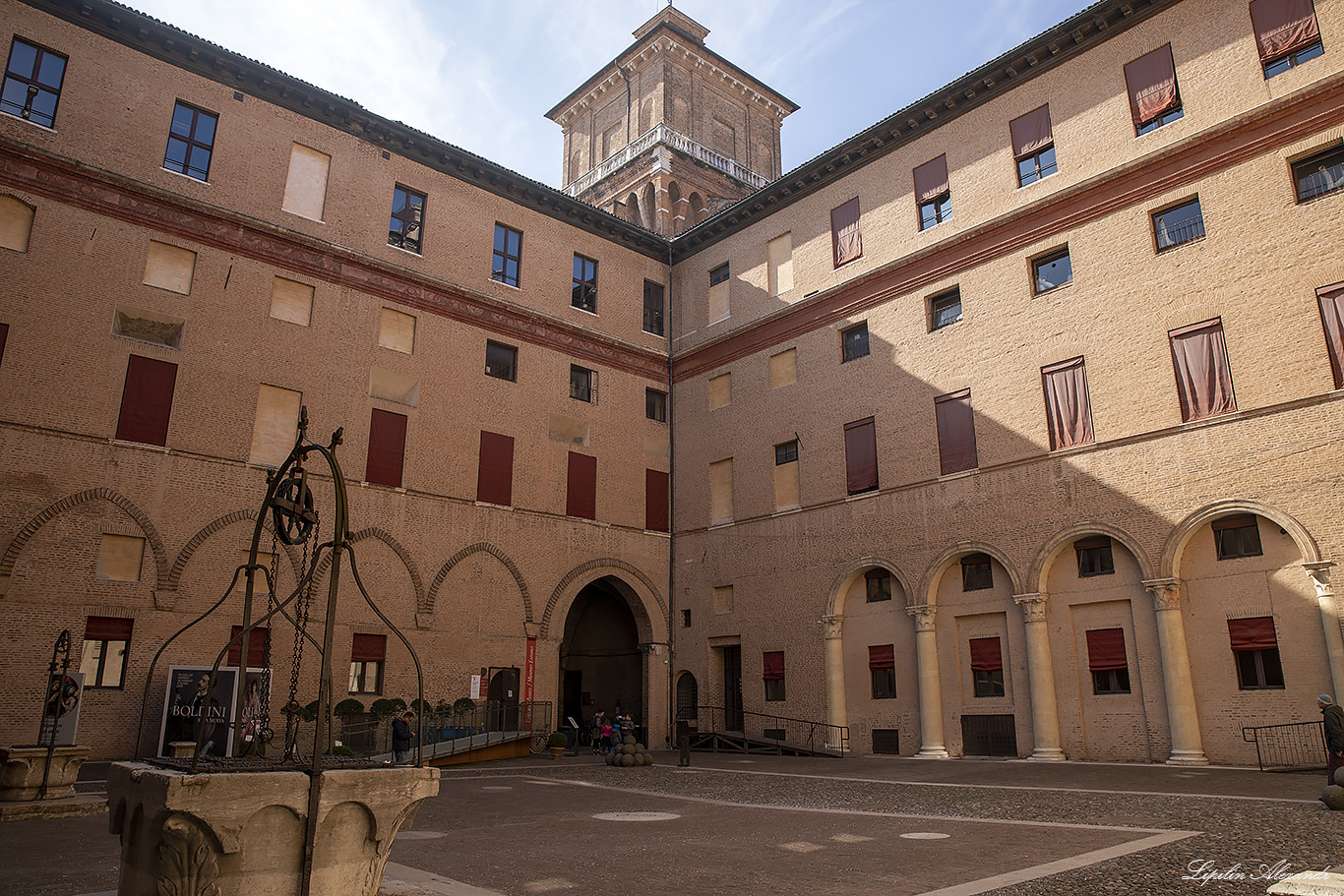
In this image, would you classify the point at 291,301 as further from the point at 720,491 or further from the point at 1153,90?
the point at 1153,90

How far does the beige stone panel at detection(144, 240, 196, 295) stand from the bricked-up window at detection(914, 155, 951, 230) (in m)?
18.9

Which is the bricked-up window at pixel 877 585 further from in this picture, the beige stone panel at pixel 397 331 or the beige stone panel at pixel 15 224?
the beige stone panel at pixel 15 224

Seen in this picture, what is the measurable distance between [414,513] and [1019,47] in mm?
19596

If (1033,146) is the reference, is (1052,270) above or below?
below

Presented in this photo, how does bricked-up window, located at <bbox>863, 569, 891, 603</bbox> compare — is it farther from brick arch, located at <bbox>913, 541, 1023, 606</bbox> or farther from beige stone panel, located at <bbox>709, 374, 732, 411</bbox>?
beige stone panel, located at <bbox>709, 374, 732, 411</bbox>

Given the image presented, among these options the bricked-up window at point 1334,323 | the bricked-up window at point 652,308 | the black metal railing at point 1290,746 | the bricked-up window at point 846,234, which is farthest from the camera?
the bricked-up window at point 652,308

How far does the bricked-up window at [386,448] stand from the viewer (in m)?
23.4

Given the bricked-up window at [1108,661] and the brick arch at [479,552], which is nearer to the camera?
the bricked-up window at [1108,661]

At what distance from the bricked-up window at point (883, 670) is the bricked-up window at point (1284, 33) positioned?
15586mm

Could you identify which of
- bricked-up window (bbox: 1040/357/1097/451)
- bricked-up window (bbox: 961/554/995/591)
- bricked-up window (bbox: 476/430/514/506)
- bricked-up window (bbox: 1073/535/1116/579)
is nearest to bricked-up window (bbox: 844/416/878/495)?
bricked-up window (bbox: 961/554/995/591)

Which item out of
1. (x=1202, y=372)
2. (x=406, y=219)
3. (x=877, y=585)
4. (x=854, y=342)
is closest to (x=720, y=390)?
(x=854, y=342)

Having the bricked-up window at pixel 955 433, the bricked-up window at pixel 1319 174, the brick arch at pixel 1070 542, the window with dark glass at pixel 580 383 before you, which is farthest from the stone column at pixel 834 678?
the bricked-up window at pixel 1319 174

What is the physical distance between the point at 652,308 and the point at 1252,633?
20563 millimetres

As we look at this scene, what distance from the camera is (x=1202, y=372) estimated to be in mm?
18609
